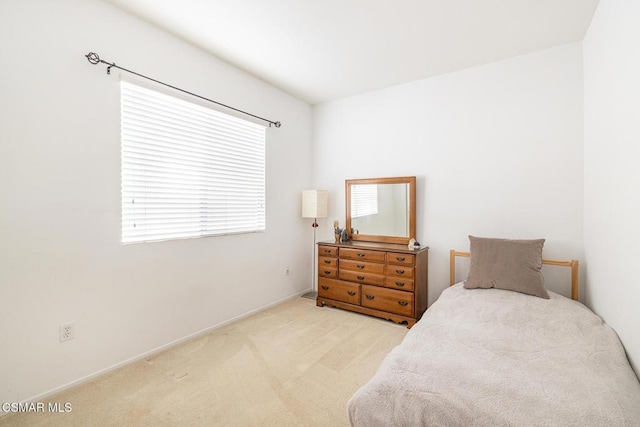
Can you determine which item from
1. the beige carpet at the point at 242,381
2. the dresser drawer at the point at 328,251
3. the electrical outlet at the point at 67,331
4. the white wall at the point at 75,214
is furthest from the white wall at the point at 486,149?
the electrical outlet at the point at 67,331

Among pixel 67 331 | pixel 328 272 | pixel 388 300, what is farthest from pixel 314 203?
pixel 67 331

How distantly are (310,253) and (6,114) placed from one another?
10.8ft

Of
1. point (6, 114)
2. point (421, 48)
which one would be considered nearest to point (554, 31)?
point (421, 48)

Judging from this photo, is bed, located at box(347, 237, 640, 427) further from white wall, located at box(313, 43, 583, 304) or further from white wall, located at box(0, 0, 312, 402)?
white wall, located at box(0, 0, 312, 402)

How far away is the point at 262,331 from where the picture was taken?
2.83 meters

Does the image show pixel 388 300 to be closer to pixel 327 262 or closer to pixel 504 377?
pixel 327 262

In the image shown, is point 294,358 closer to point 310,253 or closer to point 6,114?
point 310,253

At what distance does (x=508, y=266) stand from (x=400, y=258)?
96 cm

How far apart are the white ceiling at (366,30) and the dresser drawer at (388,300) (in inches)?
96.0

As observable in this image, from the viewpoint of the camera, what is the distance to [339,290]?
11.2 ft

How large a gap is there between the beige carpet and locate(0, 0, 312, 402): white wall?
25 centimetres

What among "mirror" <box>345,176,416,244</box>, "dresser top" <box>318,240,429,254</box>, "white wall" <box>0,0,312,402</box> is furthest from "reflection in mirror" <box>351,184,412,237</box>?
"white wall" <box>0,0,312,402</box>

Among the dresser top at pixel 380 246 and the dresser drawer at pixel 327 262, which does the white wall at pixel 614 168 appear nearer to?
the dresser top at pixel 380 246

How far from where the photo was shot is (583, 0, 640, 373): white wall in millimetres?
1477
